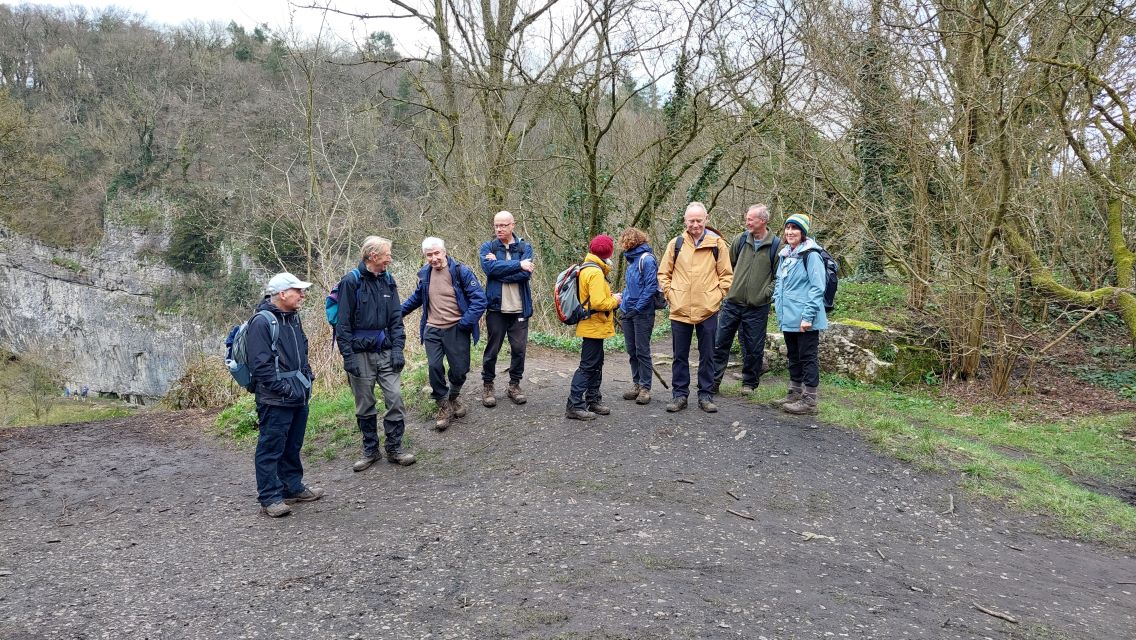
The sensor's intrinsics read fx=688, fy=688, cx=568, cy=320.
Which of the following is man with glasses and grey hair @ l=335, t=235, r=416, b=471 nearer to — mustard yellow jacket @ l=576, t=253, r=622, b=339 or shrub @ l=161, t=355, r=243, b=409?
mustard yellow jacket @ l=576, t=253, r=622, b=339

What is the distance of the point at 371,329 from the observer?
563cm

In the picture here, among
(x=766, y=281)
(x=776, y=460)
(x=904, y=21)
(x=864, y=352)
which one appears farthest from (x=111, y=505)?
(x=904, y=21)

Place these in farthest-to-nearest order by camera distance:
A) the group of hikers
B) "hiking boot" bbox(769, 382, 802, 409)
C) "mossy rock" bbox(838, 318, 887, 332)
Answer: "mossy rock" bbox(838, 318, 887, 332) < "hiking boot" bbox(769, 382, 802, 409) < the group of hikers

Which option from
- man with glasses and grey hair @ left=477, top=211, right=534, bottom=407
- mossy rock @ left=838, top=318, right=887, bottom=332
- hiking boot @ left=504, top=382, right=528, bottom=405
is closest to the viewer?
man with glasses and grey hair @ left=477, top=211, right=534, bottom=407

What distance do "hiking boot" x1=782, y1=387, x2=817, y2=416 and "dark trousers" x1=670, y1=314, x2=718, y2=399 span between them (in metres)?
0.79

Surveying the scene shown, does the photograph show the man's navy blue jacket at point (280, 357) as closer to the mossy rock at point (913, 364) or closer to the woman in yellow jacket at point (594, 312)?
the woman in yellow jacket at point (594, 312)

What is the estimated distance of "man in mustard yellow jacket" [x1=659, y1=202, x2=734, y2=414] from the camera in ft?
20.7

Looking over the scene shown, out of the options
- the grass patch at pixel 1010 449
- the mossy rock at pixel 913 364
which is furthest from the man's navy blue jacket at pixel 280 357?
the mossy rock at pixel 913 364

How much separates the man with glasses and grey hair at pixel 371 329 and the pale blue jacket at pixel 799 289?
353 centimetres

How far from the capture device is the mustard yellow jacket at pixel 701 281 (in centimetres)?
629

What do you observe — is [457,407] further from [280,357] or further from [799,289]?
[799,289]

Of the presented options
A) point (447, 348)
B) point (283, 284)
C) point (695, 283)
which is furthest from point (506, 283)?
point (283, 284)

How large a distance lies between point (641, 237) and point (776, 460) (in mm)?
2300

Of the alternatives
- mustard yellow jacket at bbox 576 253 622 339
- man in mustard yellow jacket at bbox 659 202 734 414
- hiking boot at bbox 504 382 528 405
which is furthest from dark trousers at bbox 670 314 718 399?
hiking boot at bbox 504 382 528 405
